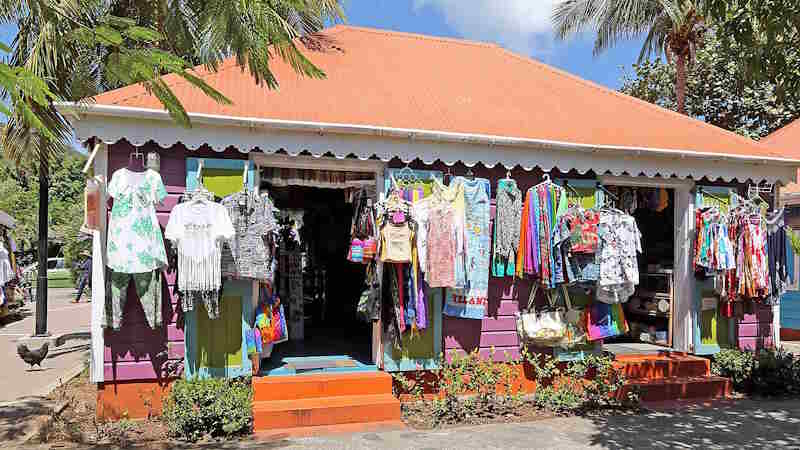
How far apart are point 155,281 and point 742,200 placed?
762 cm

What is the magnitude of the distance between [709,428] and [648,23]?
518 inches

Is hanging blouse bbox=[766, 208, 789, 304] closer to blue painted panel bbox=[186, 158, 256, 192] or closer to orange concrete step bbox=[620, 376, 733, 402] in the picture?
orange concrete step bbox=[620, 376, 733, 402]

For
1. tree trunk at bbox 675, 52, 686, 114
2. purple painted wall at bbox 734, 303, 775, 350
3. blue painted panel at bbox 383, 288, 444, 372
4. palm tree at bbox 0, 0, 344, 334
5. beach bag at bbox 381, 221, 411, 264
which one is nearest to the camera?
palm tree at bbox 0, 0, 344, 334

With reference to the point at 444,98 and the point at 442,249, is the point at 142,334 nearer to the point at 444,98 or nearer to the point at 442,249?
the point at 442,249

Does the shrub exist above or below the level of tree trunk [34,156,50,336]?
below

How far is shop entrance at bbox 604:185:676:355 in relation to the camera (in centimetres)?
854

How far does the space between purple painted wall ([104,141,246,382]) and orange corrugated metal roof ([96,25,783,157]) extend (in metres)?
0.59

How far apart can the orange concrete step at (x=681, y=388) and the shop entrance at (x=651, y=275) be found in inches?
30.4

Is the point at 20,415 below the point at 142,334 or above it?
below

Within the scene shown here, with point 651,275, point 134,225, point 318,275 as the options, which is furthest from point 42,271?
point 651,275

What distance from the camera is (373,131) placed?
6508 millimetres

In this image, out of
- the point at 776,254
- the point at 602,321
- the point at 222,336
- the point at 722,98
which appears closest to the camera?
the point at 222,336

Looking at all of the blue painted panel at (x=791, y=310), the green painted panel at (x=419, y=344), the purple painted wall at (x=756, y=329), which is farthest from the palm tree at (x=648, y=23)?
the green painted panel at (x=419, y=344)

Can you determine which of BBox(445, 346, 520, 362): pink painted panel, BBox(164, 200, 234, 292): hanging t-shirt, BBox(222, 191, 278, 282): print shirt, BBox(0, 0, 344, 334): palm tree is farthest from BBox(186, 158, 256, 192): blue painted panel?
BBox(445, 346, 520, 362): pink painted panel
